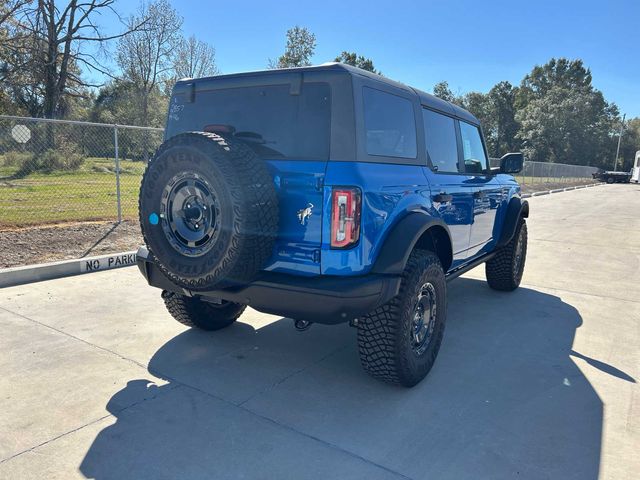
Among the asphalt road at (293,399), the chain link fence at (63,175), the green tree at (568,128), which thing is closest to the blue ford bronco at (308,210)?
the asphalt road at (293,399)

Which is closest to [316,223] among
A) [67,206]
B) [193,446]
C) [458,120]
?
[193,446]

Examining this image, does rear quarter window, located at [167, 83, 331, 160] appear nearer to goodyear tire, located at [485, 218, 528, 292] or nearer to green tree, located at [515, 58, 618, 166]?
goodyear tire, located at [485, 218, 528, 292]

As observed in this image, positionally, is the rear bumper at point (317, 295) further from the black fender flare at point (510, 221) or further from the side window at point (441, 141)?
the black fender flare at point (510, 221)

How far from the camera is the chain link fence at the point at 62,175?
9.77m

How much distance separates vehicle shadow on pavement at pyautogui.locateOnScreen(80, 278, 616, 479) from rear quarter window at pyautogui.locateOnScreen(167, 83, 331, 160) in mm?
1613

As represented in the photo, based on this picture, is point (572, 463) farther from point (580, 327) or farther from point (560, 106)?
point (560, 106)

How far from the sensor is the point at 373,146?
3.02m

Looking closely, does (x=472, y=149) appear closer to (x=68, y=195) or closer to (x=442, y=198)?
(x=442, y=198)

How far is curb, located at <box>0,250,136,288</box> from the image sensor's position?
5.33 m

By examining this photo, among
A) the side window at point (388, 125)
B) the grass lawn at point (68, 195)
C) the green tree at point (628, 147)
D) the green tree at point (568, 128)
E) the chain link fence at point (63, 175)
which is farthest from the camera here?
the green tree at point (628, 147)

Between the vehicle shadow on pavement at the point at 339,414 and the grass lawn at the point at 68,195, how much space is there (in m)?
6.63

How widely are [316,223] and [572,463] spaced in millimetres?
1923

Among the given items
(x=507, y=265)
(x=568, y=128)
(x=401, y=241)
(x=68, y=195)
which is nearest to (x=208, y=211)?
(x=401, y=241)

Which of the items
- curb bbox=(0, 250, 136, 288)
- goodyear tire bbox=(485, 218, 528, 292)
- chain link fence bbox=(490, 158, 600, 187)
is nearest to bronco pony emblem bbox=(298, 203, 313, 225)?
goodyear tire bbox=(485, 218, 528, 292)
